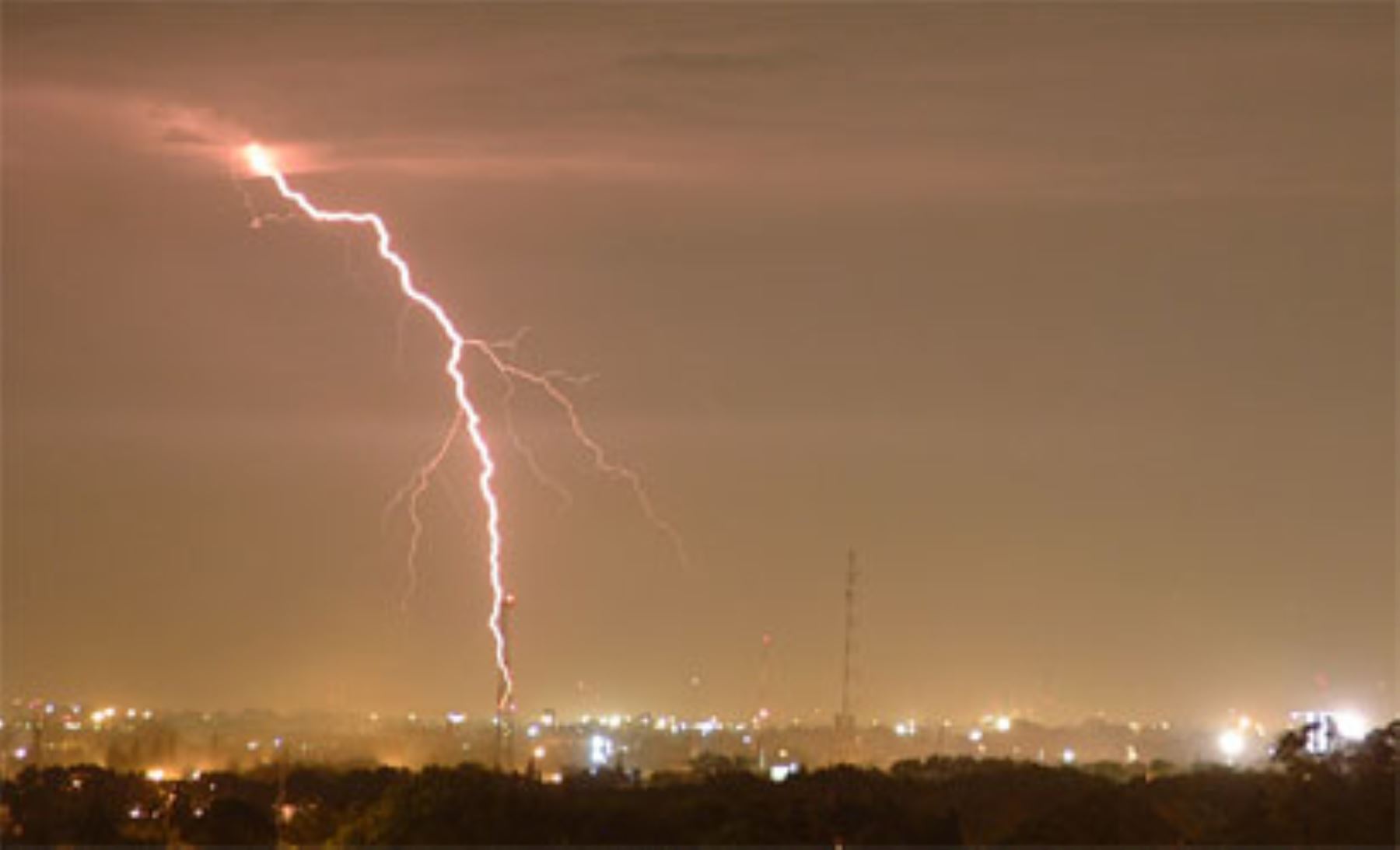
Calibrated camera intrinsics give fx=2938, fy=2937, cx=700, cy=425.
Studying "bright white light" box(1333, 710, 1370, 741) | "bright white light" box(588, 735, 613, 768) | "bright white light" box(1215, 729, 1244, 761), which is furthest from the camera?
"bright white light" box(1215, 729, 1244, 761)

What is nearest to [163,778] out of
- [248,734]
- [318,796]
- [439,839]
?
[318,796]

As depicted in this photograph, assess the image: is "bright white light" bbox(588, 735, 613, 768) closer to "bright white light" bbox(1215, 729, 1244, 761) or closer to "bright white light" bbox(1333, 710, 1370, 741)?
"bright white light" bbox(1215, 729, 1244, 761)

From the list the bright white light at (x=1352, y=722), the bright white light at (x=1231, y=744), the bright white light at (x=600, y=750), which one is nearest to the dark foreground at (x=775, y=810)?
the bright white light at (x=1352, y=722)

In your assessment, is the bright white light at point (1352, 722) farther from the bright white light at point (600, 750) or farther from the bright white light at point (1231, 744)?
the bright white light at point (600, 750)

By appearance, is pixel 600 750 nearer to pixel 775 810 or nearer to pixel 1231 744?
pixel 1231 744

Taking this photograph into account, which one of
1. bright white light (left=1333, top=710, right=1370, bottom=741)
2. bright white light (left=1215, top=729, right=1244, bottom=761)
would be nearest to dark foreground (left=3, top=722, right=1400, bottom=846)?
bright white light (left=1333, top=710, right=1370, bottom=741)

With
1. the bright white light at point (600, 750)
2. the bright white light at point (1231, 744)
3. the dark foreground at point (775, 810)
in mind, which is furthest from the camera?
the bright white light at point (1231, 744)
